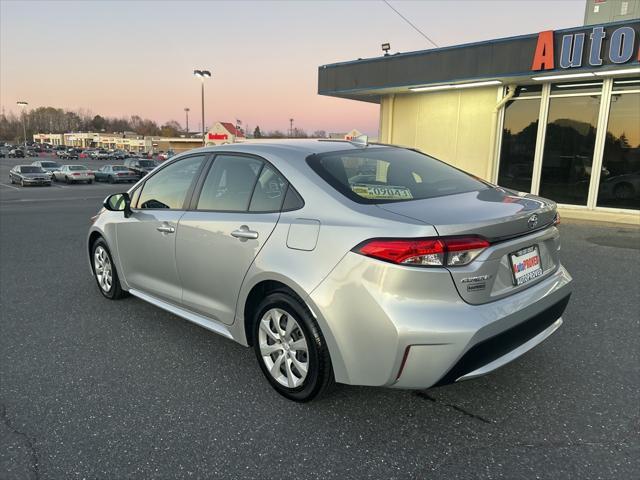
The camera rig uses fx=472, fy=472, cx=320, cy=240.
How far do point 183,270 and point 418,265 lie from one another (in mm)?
2036

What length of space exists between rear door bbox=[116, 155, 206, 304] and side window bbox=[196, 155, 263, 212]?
20cm

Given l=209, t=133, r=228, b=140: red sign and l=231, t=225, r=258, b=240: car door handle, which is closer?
l=231, t=225, r=258, b=240: car door handle

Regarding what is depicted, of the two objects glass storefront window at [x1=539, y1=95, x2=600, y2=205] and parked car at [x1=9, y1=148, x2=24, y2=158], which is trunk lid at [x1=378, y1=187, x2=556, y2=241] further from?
parked car at [x1=9, y1=148, x2=24, y2=158]

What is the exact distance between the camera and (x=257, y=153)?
3389 mm

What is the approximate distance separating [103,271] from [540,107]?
35.5ft

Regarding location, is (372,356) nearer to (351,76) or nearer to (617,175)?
(617,175)

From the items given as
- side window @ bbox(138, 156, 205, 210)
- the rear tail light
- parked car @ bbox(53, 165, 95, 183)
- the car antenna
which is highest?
the car antenna

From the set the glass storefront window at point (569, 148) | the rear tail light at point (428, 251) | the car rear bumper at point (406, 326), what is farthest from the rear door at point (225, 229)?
the glass storefront window at point (569, 148)

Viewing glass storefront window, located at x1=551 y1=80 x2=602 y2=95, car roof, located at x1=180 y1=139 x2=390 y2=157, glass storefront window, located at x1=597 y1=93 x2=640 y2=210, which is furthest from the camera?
glass storefront window, located at x1=551 y1=80 x2=602 y2=95

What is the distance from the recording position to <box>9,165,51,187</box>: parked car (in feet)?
92.1

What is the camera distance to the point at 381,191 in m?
2.94

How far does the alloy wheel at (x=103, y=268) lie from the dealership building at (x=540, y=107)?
9.58 m

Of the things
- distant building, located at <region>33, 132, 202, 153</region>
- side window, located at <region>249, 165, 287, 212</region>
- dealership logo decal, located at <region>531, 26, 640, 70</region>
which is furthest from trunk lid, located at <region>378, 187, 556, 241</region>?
distant building, located at <region>33, 132, 202, 153</region>

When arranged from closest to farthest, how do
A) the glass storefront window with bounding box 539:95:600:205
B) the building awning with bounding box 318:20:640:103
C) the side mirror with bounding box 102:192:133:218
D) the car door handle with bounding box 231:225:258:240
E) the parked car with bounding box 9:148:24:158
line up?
the car door handle with bounding box 231:225:258:240, the side mirror with bounding box 102:192:133:218, the building awning with bounding box 318:20:640:103, the glass storefront window with bounding box 539:95:600:205, the parked car with bounding box 9:148:24:158
